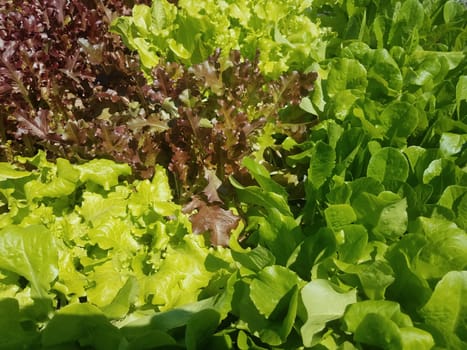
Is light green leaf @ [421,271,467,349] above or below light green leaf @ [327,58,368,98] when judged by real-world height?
below

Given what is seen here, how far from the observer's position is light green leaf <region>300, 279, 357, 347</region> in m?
1.26

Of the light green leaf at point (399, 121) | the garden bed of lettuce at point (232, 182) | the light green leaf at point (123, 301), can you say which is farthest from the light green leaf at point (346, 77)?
the light green leaf at point (123, 301)

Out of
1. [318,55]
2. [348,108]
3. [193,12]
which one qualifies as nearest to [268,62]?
[318,55]

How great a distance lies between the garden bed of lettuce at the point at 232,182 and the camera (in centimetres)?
135

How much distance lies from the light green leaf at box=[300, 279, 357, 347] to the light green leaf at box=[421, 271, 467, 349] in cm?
21

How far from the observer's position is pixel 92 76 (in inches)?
95.0

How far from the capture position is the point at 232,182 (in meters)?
1.84

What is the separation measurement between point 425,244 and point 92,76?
1.78 m

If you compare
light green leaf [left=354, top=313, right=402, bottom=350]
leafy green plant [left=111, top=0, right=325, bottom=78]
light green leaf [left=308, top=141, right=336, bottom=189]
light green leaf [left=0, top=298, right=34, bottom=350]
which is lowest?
light green leaf [left=0, top=298, right=34, bottom=350]

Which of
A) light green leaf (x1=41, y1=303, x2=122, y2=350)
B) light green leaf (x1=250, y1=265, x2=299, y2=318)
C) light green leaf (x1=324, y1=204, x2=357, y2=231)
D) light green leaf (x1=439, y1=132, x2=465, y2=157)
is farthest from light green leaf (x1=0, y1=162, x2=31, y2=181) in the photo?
light green leaf (x1=439, y1=132, x2=465, y2=157)

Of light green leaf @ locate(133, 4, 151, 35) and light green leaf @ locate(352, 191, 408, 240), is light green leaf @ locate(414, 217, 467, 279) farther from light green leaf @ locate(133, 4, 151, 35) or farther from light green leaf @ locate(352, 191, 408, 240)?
light green leaf @ locate(133, 4, 151, 35)

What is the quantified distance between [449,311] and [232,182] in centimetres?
89

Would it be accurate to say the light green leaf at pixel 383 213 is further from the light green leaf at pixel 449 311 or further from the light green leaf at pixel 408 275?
the light green leaf at pixel 449 311

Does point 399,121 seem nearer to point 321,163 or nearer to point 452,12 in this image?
point 321,163
